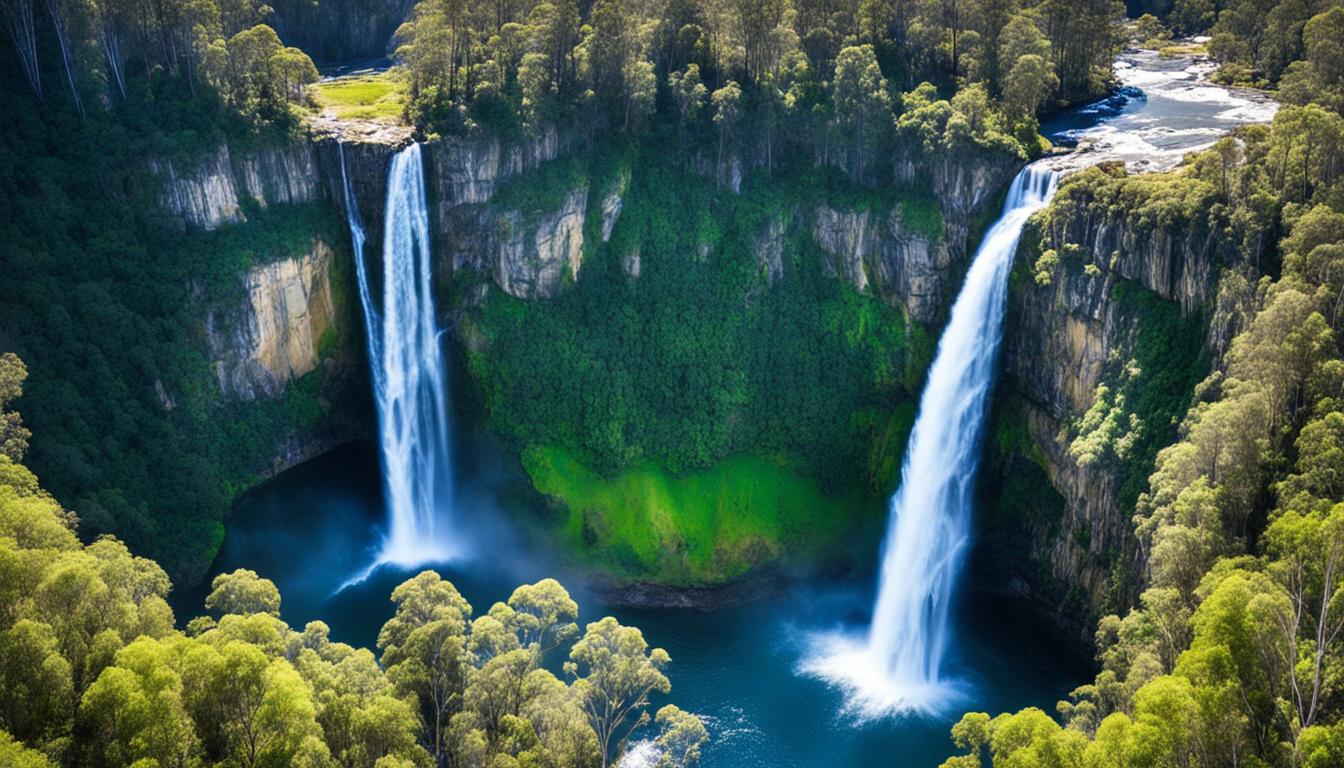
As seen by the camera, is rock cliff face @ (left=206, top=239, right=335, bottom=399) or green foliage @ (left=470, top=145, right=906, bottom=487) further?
green foliage @ (left=470, top=145, right=906, bottom=487)

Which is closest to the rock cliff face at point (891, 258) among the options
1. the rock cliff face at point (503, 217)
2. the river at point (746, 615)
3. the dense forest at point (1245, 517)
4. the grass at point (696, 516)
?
the dense forest at point (1245, 517)

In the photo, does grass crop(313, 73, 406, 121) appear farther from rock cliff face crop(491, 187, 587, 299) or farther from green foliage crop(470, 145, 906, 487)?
green foliage crop(470, 145, 906, 487)

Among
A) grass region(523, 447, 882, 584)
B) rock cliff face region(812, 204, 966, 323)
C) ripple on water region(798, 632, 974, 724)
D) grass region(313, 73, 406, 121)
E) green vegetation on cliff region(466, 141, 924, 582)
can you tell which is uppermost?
grass region(313, 73, 406, 121)

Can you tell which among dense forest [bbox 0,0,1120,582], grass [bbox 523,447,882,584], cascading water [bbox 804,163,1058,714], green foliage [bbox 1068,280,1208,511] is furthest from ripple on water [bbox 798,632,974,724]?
green foliage [bbox 1068,280,1208,511]

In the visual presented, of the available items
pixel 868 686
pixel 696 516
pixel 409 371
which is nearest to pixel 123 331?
pixel 409 371

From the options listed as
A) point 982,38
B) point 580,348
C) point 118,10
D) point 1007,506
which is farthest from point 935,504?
point 118,10

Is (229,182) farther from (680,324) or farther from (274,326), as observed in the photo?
(680,324)
